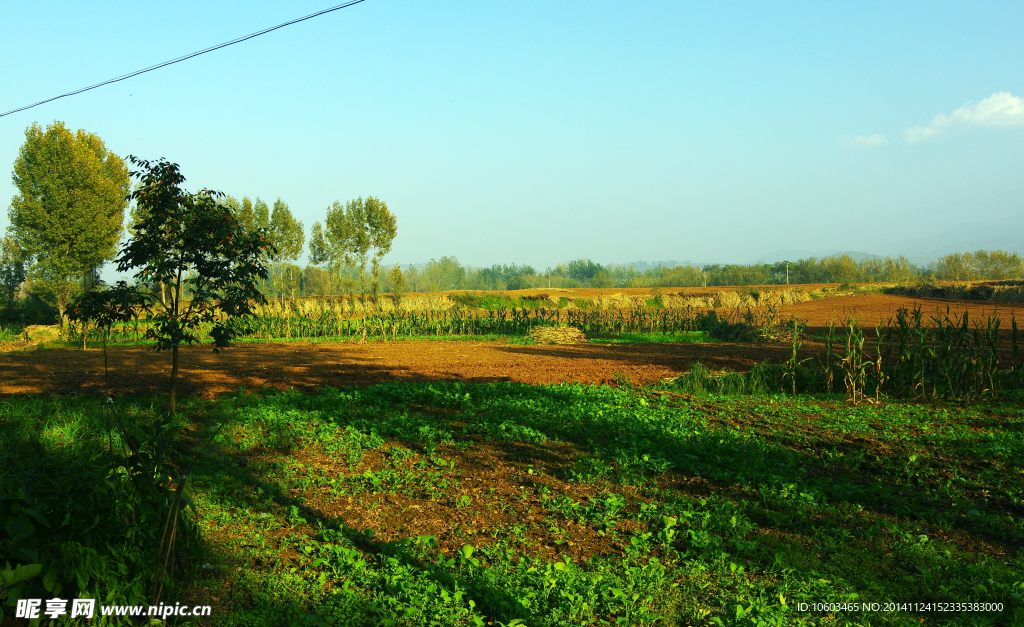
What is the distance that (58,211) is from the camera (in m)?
28.7

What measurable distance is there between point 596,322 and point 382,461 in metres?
21.7

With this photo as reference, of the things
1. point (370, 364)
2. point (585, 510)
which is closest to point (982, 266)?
point (370, 364)

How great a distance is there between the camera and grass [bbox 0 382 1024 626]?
346 cm

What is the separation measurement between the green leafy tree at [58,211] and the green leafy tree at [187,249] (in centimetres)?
2723

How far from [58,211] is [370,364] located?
964 inches

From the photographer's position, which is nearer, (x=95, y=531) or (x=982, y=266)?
(x=95, y=531)

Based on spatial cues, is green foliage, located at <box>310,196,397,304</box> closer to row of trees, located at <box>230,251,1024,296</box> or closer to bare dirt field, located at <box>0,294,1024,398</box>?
row of trees, located at <box>230,251,1024,296</box>

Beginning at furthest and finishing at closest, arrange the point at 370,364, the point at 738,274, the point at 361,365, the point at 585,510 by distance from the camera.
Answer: the point at 738,274 < the point at 370,364 < the point at 361,365 < the point at 585,510

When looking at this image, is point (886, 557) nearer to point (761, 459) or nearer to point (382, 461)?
point (761, 459)

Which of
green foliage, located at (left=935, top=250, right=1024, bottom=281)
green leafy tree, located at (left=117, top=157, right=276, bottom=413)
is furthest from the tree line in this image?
green foliage, located at (left=935, top=250, right=1024, bottom=281)

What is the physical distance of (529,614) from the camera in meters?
3.27

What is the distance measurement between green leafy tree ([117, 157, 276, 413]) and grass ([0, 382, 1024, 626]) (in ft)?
4.72

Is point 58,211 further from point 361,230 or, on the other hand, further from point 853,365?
point 853,365

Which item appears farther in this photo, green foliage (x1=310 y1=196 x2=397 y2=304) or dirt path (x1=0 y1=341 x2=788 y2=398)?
green foliage (x1=310 y1=196 x2=397 y2=304)
